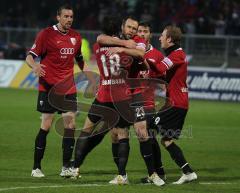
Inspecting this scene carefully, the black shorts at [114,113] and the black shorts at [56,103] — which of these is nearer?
the black shorts at [114,113]

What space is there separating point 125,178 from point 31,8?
28602 mm

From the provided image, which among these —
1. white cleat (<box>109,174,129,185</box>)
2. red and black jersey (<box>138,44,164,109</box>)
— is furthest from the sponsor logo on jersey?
white cleat (<box>109,174,129,185</box>)

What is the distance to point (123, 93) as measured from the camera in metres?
11.0

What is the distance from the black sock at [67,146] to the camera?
38.8 ft

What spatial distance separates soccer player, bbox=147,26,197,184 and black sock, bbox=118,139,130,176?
2.00 ft

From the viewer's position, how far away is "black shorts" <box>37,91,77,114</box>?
39.3 ft

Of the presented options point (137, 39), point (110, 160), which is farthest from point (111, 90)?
point (110, 160)

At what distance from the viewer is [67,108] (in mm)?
12094

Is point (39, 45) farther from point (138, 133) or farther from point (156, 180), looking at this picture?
point (156, 180)

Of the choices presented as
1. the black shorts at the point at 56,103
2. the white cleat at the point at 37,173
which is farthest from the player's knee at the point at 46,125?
the white cleat at the point at 37,173

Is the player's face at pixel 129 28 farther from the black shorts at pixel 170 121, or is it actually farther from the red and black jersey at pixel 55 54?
the red and black jersey at pixel 55 54

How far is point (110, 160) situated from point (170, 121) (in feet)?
8.75

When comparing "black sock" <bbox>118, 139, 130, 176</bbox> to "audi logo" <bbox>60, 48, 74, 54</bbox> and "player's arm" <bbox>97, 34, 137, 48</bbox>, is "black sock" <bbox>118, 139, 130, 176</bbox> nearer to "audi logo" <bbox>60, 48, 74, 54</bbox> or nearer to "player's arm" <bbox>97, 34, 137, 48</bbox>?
"player's arm" <bbox>97, 34, 137, 48</bbox>

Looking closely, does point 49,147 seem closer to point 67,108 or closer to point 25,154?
point 25,154
